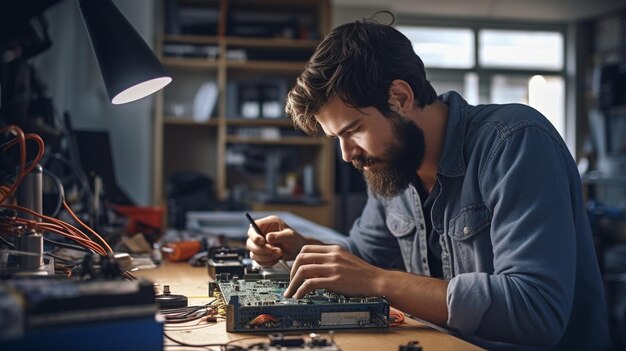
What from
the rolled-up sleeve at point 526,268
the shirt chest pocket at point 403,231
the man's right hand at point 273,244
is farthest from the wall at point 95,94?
the rolled-up sleeve at point 526,268

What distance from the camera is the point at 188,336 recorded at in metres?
0.93

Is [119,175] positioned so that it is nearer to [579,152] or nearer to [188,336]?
[188,336]

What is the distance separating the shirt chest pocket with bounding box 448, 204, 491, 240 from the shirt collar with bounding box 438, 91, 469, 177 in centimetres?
8

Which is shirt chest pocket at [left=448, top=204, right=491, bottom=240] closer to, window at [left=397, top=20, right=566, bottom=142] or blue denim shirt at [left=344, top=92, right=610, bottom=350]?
blue denim shirt at [left=344, top=92, right=610, bottom=350]

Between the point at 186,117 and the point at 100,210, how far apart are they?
3.03 meters

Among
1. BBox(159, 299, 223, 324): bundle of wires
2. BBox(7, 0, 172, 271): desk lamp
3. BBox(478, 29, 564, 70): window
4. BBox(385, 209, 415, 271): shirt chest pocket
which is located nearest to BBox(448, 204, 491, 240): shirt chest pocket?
BBox(385, 209, 415, 271): shirt chest pocket

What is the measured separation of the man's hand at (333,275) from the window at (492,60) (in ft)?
16.9

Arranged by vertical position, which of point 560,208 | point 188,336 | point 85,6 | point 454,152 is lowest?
point 188,336

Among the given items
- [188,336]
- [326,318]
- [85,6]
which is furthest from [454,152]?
[85,6]

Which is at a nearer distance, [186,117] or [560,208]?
[560,208]

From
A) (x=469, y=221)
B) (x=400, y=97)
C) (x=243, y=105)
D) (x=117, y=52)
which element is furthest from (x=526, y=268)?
(x=243, y=105)

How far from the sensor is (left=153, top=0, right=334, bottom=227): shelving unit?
188 inches

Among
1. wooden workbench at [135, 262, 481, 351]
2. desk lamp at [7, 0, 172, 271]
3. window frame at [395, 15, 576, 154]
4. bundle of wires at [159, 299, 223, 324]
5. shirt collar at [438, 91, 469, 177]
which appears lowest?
wooden workbench at [135, 262, 481, 351]

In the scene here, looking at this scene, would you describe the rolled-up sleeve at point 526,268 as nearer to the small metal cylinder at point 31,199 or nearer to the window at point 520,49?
the small metal cylinder at point 31,199
